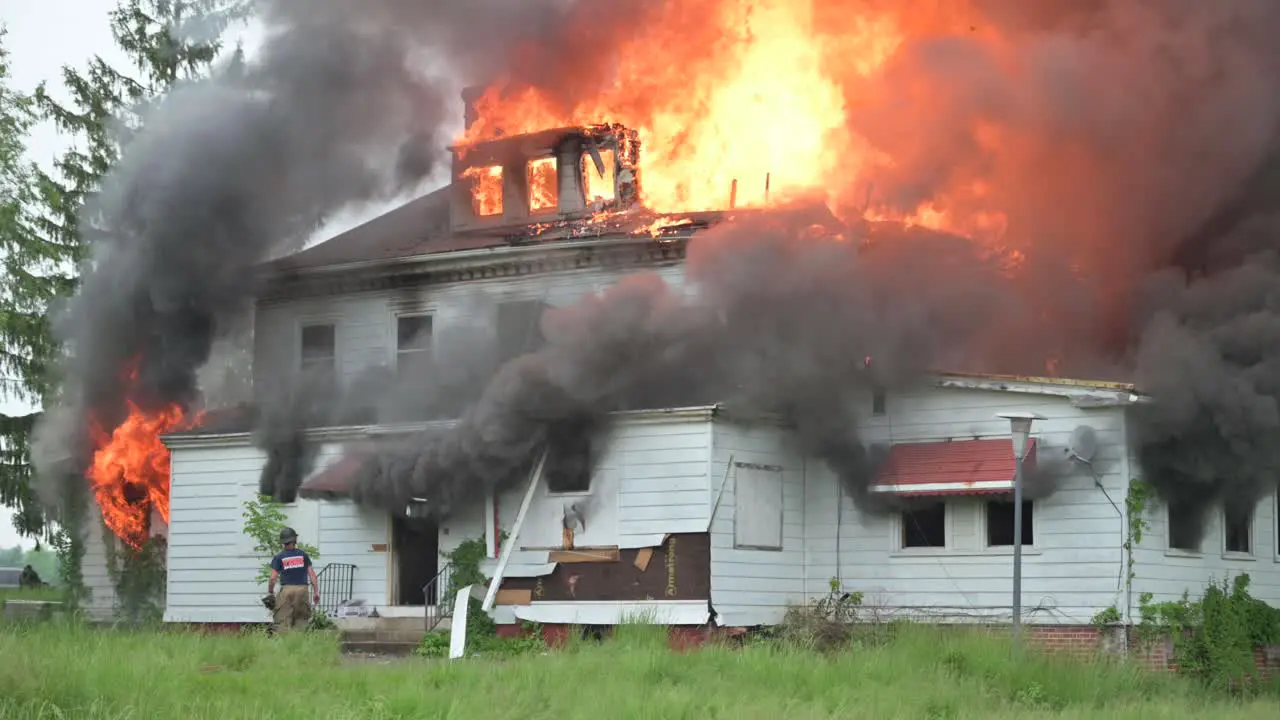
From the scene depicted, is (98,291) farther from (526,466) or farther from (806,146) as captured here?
(806,146)

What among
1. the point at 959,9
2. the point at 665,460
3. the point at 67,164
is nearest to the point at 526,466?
the point at 665,460

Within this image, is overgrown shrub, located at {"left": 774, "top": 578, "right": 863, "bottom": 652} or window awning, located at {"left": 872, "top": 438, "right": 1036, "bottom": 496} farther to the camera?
window awning, located at {"left": 872, "top": 438, "right": 1036, "bottom": 496}

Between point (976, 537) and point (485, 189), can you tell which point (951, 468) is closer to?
point (976, 537)

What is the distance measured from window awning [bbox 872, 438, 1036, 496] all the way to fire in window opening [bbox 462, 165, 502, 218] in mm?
9877

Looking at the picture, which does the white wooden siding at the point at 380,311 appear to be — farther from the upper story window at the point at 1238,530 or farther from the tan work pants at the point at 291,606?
the upper story window at the point at 1238,530

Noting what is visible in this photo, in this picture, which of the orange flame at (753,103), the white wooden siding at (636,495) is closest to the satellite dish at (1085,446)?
the orange flame at (753,103)

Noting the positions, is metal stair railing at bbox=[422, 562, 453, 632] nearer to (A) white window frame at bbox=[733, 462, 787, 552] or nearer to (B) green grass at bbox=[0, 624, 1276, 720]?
(B) green grass at bbox=[0, 624, 1276, 720]

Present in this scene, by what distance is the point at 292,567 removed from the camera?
2464 cm

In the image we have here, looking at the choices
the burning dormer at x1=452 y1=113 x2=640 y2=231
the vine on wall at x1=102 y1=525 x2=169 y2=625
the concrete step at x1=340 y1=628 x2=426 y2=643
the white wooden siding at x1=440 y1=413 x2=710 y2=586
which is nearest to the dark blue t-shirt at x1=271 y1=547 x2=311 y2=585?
the concrete step at x1=340 y1=628 x2=426 y2=643

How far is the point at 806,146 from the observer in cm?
2953

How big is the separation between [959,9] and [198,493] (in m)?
15.2

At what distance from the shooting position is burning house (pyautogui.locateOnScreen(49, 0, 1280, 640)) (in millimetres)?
26016

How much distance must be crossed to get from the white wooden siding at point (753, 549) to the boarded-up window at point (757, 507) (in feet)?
0.13

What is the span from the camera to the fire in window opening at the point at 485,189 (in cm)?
3284
